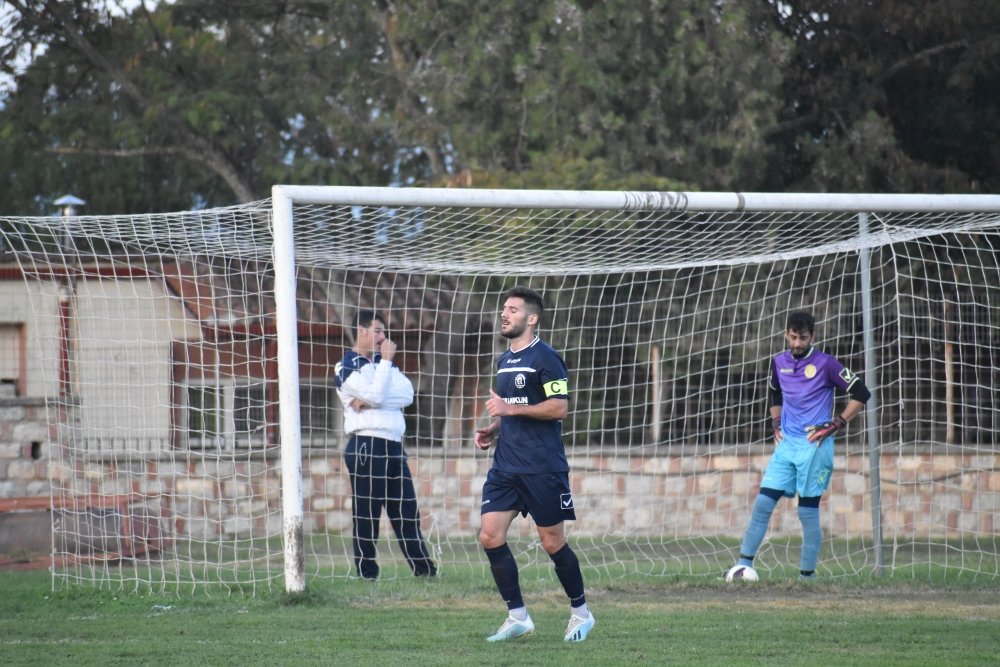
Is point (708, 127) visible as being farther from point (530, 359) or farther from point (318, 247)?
point (530, 359)

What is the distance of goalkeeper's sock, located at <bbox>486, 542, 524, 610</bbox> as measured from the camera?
609 centimetres

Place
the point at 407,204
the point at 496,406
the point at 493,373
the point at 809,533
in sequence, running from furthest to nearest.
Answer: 1. the point at 493,373
2. the point at 809,533
3. the point at 407,204
4. the point at 496,406

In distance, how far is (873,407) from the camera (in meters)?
9.10

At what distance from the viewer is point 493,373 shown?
1260cm

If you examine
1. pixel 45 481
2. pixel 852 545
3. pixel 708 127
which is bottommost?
pixel 852 545

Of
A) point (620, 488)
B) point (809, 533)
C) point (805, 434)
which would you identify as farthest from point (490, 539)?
point (620, 488)

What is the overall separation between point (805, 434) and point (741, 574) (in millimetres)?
1089

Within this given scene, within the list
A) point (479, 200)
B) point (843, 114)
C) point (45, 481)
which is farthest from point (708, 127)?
point (45, 481)

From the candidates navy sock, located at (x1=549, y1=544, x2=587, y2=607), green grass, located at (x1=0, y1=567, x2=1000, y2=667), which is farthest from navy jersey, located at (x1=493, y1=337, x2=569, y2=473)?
green grass, located at (x1=0, y1=567, x2=1000, y2=667)

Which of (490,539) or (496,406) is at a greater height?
(496,406)

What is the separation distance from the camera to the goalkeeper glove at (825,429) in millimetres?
8125

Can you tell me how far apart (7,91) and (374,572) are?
1184 cm

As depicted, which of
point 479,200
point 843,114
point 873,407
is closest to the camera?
point 479,200

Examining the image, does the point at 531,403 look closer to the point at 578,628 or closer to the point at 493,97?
the point at 578,628
